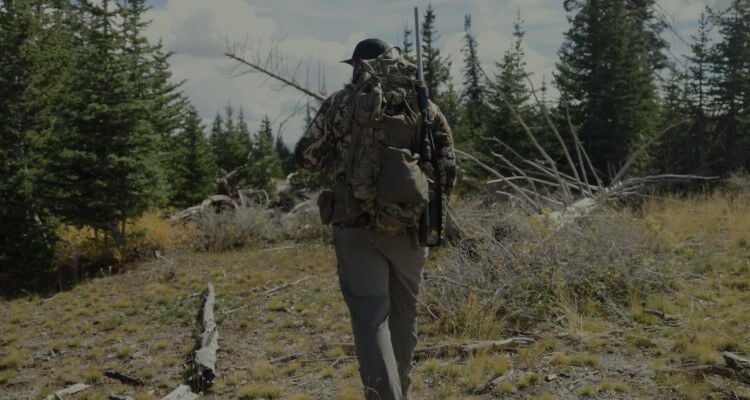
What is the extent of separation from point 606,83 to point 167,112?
486 inches

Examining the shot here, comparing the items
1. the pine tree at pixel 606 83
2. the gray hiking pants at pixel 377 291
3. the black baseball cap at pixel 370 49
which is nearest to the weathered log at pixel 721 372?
the gray hiking pants at pixel 377 291

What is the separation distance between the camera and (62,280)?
439 inches

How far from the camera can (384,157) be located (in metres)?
2.99

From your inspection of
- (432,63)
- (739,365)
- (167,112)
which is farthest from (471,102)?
(739,365)

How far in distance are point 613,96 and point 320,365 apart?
48.0 feet

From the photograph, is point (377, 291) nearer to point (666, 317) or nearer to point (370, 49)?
point (370, 49)

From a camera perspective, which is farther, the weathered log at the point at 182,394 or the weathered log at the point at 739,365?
the weathered log at the point at 182,394

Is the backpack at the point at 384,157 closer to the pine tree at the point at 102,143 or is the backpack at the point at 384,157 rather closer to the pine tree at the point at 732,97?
the pine tree at the point at 102,143

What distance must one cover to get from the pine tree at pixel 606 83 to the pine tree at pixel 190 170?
13.2 metres

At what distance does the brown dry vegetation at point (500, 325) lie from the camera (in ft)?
13.8

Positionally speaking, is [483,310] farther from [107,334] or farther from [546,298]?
[107,334]

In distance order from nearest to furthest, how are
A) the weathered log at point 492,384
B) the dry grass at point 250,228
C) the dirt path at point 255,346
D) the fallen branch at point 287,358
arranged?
the weathered log at point 492,384, the dirt path at point 255,346, the fallen branch at point 287,358, the dry grass at point 250,228

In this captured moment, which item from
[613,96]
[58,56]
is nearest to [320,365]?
[58,56]

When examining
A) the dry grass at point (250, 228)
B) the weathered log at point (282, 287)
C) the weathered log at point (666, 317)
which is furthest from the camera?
the dry grass at point (250, 228)
